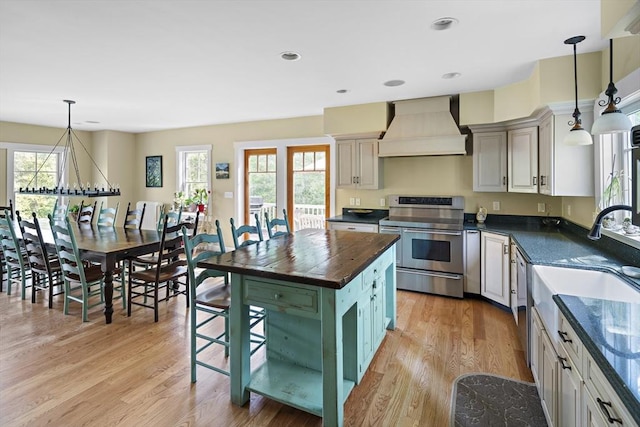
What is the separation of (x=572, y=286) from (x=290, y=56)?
2.76 m

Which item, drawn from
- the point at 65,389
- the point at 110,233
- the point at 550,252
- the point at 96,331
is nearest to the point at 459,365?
the point at 550,252

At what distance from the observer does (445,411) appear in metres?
2.12

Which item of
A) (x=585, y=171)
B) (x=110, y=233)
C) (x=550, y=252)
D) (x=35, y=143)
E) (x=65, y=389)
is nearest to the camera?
(x=65, y=389)

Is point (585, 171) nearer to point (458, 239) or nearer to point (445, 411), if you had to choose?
point (458, 239)

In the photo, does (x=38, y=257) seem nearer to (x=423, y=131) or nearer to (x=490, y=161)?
(x=423, y=131)

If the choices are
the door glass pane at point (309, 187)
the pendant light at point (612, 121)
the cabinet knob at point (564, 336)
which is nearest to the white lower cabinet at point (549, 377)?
the cabinet knob at point (564, 336)

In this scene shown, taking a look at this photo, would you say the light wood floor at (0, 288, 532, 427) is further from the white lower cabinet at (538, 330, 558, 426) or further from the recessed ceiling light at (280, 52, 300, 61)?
the recessed ceiling light at (280, 52, 300, 61)

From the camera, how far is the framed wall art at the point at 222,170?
6.30m

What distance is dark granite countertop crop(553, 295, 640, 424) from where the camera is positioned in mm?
905

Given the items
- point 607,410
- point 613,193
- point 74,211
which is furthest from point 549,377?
point 74,211

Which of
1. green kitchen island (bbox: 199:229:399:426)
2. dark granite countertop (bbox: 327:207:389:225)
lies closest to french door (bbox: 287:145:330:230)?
dark granite countertop (bbox: 327:207:389:225)

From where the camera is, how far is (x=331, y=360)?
186 cm

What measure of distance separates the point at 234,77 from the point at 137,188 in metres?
4.88

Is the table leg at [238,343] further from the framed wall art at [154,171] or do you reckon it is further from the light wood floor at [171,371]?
the framed wall art at [154,171]
